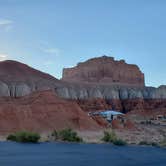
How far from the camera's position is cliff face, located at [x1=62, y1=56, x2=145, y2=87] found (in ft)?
388

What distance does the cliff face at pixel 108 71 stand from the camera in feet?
388

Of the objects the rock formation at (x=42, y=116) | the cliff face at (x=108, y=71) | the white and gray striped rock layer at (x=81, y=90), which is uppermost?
the cliff face at (x=108, y=71)

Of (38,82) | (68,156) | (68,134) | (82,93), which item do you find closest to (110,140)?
(68,134)

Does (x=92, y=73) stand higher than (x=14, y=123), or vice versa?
(x=92, y=73)

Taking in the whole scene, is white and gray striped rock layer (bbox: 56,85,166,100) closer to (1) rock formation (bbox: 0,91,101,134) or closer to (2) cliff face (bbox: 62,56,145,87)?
(2) cliff face (bbox: 62,56,145,87)

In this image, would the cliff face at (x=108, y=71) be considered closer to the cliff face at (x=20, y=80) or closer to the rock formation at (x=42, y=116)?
the cliff face at (x=20, y=80)

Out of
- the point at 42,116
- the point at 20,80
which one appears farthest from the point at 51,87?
the point at 42,116

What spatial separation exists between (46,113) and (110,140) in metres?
10.2

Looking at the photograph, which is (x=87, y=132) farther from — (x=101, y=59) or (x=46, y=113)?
(x=101, y=59)

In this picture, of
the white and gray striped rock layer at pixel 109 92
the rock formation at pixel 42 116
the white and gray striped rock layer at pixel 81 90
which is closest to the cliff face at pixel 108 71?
→ the white and gray striped rock layer at pixel 109 92

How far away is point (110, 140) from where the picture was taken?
65.0ft

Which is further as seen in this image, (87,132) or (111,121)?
(111,121)

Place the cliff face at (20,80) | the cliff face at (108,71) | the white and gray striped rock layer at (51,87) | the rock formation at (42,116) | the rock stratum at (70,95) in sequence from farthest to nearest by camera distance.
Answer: the cliff face at (108,71) < the white and gray striped rock layer at (51,87) < the cliff face at (20,80) < the rock stratum at (70,95) < the rock formation at (42,116)

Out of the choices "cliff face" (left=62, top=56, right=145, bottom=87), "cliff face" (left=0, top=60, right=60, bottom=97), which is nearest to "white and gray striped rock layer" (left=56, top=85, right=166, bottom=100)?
"cliff face" (left=0, top=60, right=60, bottom=97)
